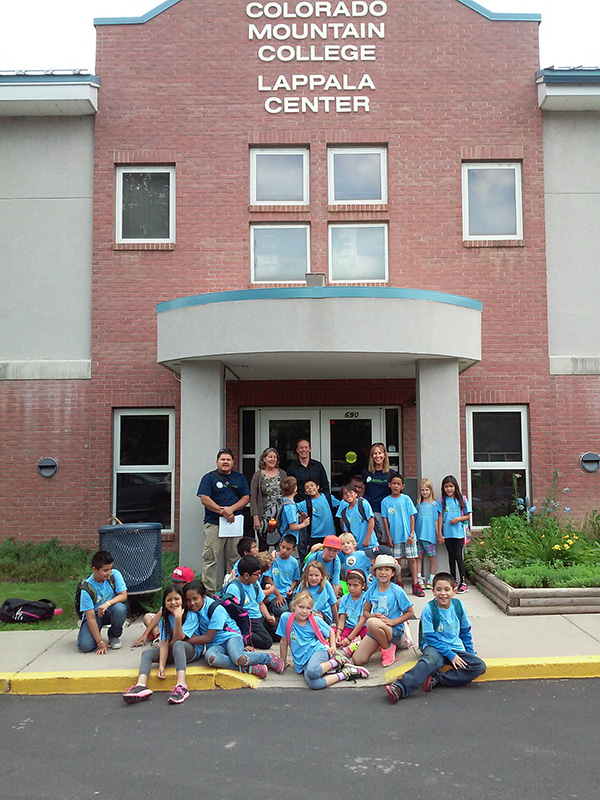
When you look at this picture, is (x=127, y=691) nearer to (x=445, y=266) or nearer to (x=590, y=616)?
(x=590, y=616)

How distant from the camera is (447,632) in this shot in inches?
255

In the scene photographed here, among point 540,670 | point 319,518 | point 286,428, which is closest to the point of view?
point 540,670

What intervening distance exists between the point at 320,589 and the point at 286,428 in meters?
5.37

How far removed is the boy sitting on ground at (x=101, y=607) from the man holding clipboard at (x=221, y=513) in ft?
6.20

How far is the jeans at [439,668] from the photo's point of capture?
6.21 metres

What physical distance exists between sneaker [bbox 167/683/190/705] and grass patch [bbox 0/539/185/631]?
2614mm

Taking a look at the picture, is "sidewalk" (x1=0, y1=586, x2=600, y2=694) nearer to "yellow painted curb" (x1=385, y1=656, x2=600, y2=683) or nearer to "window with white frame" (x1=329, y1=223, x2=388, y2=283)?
"yellow painted curb" (x1=385, y1=656, x2=600, y2=683)

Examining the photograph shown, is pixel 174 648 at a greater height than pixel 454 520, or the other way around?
pixel 454 520

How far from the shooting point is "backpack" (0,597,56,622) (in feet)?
27.8

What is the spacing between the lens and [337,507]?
10.5 metres

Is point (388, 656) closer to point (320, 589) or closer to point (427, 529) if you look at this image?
point (320, 589)

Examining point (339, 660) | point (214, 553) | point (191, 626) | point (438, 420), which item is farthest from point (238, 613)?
point (438, 420)

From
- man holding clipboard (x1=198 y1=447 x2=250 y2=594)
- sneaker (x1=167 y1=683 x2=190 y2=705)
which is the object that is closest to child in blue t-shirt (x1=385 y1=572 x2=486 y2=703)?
sneaker (x1=167 y1=683 x2=190 y2=705)

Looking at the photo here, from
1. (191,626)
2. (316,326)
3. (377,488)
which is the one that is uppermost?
(316,326)
